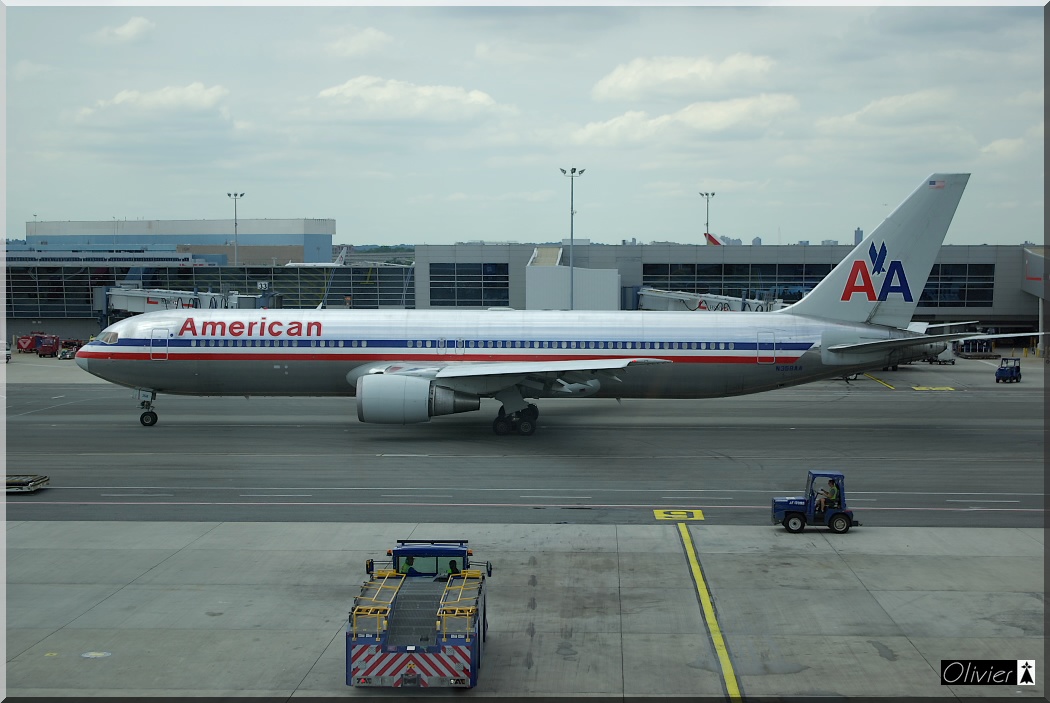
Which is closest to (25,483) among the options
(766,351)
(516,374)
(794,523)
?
(516,374)

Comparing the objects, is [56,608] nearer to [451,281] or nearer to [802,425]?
[802,425]

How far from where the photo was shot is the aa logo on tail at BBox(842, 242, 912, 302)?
40.6 metres

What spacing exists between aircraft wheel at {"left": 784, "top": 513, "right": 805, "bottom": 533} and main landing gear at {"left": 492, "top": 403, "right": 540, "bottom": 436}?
15.5 meters

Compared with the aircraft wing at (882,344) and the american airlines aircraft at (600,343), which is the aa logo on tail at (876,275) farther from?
the aircraft wing at (882,344)

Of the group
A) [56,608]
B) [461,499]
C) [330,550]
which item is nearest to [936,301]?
[461,499]

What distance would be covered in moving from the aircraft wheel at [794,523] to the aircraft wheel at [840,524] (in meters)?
0.77

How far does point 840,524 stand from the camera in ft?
82.1

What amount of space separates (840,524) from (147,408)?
30.7 m

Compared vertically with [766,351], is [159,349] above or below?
below

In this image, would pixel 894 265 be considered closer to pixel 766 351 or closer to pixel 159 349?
pixel 766 351

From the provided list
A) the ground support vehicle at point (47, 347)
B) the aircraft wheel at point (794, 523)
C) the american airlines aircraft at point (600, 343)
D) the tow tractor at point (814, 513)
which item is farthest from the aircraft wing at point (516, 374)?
the ground support vehicle at point (47, 347)

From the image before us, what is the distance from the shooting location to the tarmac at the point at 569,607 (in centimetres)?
1575

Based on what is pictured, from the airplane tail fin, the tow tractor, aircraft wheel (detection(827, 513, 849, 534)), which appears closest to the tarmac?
aircraft wheel (detection(827, 513, 849, 534))

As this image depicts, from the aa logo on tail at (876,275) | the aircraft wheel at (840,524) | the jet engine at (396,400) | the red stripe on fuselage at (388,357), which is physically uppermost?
the aa logo on tail at (876,275)
